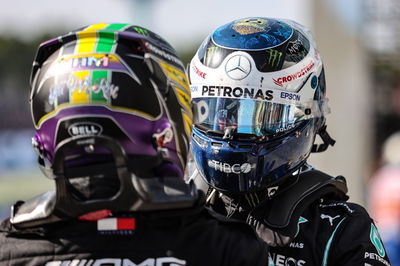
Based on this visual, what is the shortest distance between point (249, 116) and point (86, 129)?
3.35 ft

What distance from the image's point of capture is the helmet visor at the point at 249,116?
2.80 m

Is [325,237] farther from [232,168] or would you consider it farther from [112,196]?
[112,196]

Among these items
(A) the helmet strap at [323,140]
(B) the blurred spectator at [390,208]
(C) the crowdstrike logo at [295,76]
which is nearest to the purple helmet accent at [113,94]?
(C) the crowdstrike logo at [295,76]

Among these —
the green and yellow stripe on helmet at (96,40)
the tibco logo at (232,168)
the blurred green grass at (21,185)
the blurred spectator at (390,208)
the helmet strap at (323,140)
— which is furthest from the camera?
the blurred green grass at (21,185)

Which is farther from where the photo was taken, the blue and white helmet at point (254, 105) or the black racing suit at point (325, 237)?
the blue and white helmet at point (254, 105)

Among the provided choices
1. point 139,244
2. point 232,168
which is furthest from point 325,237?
point 139,244

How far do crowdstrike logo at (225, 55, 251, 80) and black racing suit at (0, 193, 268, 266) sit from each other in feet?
3.18

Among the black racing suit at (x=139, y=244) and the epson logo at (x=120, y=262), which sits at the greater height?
the black racing suit at (x=139, y=244)

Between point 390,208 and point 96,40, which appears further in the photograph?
point 390,208

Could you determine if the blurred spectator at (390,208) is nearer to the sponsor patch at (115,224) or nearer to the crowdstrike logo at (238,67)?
the crowdstrike logo at (238,67)

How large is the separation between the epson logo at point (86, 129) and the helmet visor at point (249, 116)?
956 mm

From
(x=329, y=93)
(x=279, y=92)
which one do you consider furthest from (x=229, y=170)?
(x=329, y=93)

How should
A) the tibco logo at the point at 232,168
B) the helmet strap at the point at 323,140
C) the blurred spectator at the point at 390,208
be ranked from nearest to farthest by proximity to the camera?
the tibco logo at the point at 232,168
the helmet strap at the point at 323,140
the blurred spectator at the point at 390,208

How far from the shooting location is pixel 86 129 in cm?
189
